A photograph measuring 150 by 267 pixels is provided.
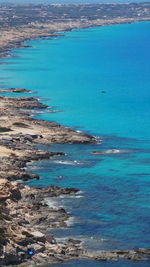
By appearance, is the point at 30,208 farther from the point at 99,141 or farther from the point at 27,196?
the point at 99,141

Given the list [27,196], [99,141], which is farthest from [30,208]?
[99,141]

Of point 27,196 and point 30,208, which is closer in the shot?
point 30,208

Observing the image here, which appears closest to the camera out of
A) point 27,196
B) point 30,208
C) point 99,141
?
point 30,208

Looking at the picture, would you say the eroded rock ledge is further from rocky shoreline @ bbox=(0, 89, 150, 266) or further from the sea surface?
the sea surface

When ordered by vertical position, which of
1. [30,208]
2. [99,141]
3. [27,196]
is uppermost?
[99,141]

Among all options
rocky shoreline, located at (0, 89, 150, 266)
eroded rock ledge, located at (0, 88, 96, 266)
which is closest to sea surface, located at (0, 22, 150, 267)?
rocky shoreline, located at (0, 89, 150, 266)

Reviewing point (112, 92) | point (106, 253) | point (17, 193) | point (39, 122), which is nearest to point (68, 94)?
point (112, 92)

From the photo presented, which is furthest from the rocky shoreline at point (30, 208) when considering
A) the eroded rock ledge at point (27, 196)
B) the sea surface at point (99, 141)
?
the sea surface at point (99, 141)

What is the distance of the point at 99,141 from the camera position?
7975 cm

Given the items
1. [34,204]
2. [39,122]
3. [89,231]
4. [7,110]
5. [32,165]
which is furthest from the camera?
[7,110]

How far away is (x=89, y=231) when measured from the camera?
49906mm

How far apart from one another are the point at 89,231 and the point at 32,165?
1960 centimetres

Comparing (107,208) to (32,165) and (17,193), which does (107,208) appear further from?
(32,165)

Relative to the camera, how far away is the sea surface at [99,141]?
5072 cm
